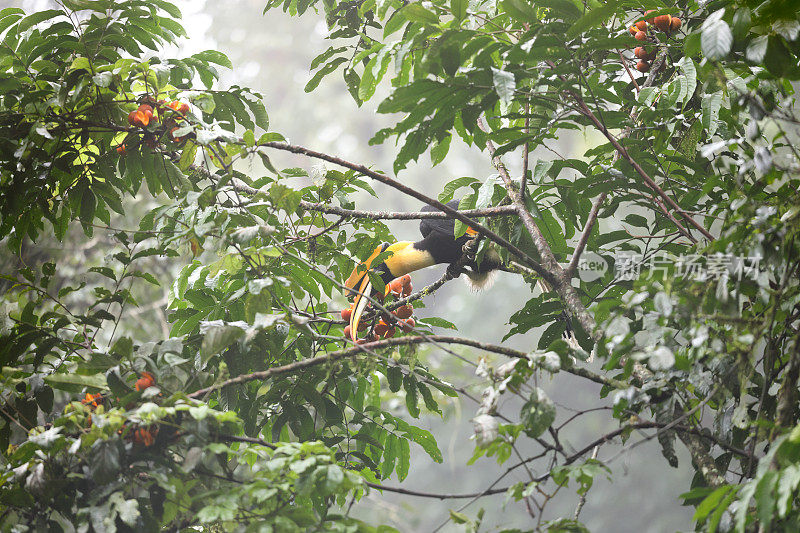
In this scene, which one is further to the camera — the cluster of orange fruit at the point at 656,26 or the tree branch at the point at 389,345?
the cluster of orange fruit at the point at 656,26

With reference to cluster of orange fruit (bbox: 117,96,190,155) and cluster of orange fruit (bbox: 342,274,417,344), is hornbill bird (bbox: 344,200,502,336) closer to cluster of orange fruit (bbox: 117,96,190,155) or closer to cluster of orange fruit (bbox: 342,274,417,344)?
cluster of orange fruit (bbox: 342,274,417,344)

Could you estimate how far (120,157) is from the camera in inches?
56.4

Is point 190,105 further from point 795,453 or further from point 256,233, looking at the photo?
point 795,453

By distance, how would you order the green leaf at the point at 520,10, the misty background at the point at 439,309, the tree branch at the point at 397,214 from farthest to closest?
the misty background at the point at 439,309 < the tree branch at the point at 397,214 < the green leaf at the point at 520,10

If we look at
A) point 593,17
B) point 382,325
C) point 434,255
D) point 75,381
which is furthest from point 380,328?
point 593,17

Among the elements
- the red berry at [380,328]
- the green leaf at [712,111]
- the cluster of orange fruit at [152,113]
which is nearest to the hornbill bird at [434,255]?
the red berry at [380,328]

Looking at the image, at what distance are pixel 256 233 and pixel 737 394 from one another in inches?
31.5

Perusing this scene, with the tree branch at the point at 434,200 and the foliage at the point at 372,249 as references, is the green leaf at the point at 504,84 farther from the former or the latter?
the tree branch at the point at 434,200

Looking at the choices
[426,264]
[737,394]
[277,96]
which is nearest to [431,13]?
[737,394]

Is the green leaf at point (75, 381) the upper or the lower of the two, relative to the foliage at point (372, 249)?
lower

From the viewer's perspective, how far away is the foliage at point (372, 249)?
861mm

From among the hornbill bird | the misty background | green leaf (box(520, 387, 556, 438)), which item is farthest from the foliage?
the misty background

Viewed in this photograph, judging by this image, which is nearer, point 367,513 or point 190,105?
point 190,105

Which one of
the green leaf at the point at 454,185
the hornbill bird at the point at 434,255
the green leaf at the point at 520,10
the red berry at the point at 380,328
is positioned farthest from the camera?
the hornbill bird at the point at 434,255
